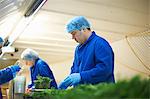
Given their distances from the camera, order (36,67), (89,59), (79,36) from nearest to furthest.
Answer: (89,59) → (79,36) → (36,67)

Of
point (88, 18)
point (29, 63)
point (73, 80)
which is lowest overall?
point (73, 80)

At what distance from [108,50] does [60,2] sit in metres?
2.29

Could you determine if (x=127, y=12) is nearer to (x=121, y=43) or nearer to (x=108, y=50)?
(x=121, y=43)

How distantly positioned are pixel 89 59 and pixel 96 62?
0.07m

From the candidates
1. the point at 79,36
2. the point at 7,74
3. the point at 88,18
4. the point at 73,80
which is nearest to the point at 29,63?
the point at 7,74

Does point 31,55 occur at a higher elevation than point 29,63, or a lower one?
higher

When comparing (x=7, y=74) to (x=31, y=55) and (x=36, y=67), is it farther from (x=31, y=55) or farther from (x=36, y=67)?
(x=31, y=55)

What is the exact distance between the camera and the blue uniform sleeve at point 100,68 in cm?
194

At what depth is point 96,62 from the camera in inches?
80.3

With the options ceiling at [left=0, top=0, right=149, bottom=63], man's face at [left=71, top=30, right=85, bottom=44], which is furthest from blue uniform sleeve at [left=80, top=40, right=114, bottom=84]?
ceiling at [left=0, top=0, right=149, bottom=63]

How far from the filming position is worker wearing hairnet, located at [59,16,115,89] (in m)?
1.96

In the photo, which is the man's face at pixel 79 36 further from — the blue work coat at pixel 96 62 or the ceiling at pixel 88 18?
the ceiling at pixel 88 18

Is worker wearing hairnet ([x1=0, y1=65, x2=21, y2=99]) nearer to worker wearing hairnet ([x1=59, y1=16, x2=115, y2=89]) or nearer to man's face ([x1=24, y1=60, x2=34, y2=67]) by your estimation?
man's face ([x1=24, y1=60, x2=34, y2=67])

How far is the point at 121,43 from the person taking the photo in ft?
18.8
